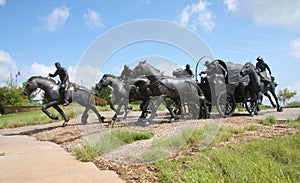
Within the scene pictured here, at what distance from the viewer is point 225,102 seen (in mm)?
10914

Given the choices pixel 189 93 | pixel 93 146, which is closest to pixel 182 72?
pixel 189 93

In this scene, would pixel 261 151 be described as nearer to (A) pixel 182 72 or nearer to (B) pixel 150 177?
(B) pixel 150 177

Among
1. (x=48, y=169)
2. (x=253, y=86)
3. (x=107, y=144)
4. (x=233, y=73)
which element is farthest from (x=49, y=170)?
(x=253, y=86)

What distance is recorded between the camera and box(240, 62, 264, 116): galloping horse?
10.7 m

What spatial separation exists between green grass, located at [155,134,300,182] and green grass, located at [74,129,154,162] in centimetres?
169

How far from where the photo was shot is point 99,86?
10234 mm

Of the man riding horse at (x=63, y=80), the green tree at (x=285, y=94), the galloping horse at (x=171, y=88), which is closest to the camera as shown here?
the galloping horse at (x=171, y=88)

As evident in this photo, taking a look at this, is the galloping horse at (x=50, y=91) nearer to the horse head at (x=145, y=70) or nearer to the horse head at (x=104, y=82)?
the horse head at (x=104, y=82)

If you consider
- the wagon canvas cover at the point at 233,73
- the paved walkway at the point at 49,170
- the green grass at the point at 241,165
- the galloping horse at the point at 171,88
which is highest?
the wagon canvas cover at the point at 233,73

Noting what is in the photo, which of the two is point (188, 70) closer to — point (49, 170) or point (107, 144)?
point (107, 144)

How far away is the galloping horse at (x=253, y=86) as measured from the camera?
10727 mm

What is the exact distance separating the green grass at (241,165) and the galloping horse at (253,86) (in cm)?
642

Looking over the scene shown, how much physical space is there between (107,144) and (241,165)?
3186 millimetres

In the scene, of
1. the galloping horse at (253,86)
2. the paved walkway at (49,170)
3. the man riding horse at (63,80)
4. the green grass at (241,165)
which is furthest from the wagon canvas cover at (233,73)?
the paved walkway at (49,170)
